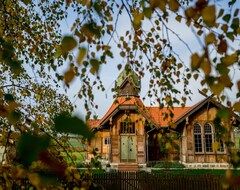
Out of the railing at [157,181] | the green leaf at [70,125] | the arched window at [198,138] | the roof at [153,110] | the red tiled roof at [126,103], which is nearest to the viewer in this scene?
the green leaf at [70,125]

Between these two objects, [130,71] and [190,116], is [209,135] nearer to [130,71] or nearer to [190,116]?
[190,116]

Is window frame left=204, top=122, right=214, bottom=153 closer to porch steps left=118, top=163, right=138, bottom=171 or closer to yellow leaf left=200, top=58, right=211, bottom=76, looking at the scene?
porch steps left=118, top=163, right=138, bottom=171

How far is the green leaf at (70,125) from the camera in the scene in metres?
0.75

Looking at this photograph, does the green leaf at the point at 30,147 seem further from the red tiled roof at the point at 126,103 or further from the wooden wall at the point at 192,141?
the wooden wall at the point at 192,141

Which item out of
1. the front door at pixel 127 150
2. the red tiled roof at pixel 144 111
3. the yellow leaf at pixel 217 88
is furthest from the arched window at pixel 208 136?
the yellow leaf at pixel 217 88

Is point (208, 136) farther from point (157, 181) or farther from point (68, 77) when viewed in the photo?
point (68, 77)

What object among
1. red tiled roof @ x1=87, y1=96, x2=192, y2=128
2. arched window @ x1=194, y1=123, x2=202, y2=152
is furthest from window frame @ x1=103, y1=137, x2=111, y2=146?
arched window @ x1=194, y1=123, x2=202, y2=152

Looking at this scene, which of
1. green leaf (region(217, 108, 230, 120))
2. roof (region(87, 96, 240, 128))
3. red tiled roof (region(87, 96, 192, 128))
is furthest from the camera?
roof (region(87, 96, 240, 128))

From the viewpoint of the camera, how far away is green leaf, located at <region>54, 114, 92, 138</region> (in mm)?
746

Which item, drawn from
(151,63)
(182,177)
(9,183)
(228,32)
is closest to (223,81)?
(228,32)

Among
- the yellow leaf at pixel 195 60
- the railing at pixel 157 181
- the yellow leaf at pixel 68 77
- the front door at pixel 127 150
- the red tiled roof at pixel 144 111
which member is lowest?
the railing at pixel 157 181

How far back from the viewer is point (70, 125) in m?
0.75

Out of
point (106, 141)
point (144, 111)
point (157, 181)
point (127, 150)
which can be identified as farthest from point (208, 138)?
point (144, 111)

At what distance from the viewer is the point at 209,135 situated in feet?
65.6
